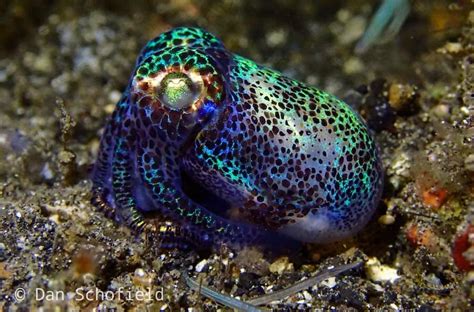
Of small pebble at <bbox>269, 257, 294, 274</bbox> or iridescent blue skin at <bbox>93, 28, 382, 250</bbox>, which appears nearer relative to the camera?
iridescent blue skin at <bbox>93, 28, 382, 250</bbox>

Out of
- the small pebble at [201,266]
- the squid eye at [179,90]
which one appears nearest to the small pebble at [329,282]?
the small pebble at [201,266]

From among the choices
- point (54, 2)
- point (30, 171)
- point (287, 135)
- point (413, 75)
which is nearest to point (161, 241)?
point (287, 135)

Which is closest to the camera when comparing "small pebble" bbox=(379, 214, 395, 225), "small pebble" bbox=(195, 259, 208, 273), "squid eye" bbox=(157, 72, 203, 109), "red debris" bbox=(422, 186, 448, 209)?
"squid eye" bbox=(157, 72, 203, 109)

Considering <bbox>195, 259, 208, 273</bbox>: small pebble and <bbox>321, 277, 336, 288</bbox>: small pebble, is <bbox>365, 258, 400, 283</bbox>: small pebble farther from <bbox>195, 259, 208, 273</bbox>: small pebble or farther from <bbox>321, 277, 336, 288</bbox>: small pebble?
<bbox>195, 259, 208, 273</bbox>: small pebble

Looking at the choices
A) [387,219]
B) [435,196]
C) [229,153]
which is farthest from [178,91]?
[435,196]

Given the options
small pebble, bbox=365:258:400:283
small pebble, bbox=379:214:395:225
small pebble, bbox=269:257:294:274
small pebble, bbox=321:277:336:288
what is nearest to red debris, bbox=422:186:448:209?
small pebble, bbox=379:214:395:225

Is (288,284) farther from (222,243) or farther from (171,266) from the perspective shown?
(171,266)

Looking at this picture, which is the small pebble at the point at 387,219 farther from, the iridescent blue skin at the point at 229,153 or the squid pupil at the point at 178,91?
the squid pupil at the point at 178,91

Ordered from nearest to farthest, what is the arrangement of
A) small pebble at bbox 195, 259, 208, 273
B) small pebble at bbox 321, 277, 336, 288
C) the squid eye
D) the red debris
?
the squid eye < small pebble at bbox 321, 277, 336, 288 < small pebble at bbox 195, 259, 208, 273 < the red debris
